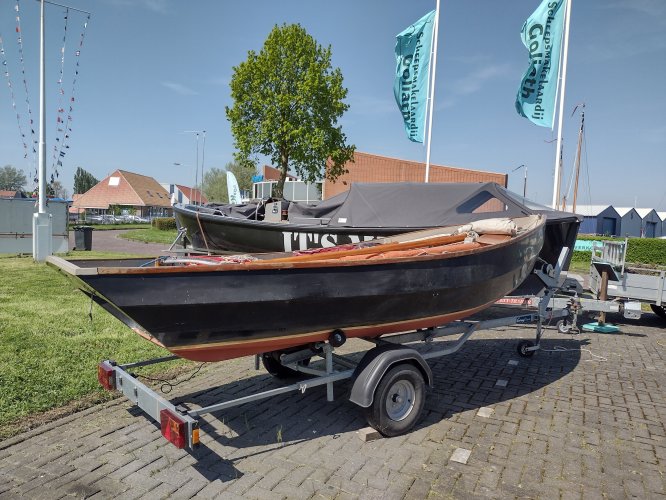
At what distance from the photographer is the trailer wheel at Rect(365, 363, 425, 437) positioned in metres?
3.66

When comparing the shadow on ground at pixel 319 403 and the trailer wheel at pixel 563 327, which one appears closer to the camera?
the shadow on ground at pixel 319 403

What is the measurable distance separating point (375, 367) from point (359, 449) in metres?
0.64

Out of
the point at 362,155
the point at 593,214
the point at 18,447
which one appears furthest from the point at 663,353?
the point at 593,214

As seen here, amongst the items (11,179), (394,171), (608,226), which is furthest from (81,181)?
(608,226)

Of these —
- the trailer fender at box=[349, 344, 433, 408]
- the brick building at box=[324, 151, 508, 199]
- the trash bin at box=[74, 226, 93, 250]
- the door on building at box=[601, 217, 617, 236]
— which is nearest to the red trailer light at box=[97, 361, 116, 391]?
the trailer fender at box=[349, 344, 433, 408]

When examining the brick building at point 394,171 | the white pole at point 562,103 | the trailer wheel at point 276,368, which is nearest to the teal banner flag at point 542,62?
the white pole at point 562,103

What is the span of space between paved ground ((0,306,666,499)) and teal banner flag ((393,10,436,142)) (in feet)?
35.0

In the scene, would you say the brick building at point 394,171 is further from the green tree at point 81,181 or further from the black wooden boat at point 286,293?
the green tree at point 81,181

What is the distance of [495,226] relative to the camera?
4.75 meters

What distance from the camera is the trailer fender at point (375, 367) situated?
3.55m

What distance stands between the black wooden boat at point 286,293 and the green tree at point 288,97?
50.4 ft

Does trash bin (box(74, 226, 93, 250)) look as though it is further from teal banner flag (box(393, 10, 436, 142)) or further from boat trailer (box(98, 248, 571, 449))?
boat trailer (box(98, 248, 571, 449))

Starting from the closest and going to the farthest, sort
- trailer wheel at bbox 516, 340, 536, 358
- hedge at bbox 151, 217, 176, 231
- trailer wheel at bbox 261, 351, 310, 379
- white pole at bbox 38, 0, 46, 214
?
trailer wheel at bbox 261, 351, 310, 379
trailer wheel at bbox 516, 340, 536, 358
white pole at bbox 38, 0, 46, 214
hedge at bbox 151, 217, 176, 231

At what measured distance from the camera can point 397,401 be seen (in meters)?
3.89
